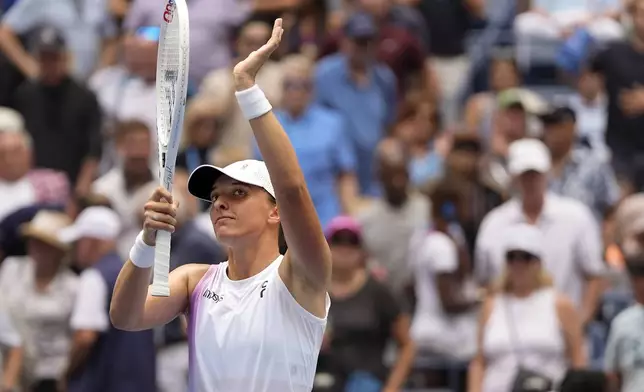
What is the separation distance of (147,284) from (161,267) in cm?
27

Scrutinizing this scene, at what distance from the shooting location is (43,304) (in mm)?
10727

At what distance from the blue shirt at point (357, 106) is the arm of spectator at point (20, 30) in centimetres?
245

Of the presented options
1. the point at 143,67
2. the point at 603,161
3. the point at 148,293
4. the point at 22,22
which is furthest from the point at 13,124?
the point at 148,293

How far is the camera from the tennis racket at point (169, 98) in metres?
5.91

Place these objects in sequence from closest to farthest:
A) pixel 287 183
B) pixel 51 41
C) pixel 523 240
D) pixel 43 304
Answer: pixel 287 183, pixel 523 240, pixel 43 304, pixel 51 41

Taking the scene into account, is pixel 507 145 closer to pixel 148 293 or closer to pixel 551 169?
pixel 551 169

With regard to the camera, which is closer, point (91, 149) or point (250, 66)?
point (250, 66)

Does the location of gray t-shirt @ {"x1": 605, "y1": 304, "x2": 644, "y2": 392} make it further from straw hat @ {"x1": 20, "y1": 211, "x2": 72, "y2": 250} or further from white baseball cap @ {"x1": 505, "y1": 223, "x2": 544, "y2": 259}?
straw hat @ {"x1": 20, "y1": 211, "x2": 72, "y2": 250}

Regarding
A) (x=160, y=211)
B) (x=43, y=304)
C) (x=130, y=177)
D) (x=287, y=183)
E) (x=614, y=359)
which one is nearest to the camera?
(x=287, y=183)

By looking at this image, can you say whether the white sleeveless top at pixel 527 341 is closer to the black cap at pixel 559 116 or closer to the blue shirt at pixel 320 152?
the black cap at pixel 559 116

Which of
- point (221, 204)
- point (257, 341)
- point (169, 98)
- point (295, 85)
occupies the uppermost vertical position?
point (169, 98)

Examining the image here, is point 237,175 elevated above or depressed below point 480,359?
above

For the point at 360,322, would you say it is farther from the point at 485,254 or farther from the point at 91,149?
the point at 91,149

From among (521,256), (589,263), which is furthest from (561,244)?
(521,256)
